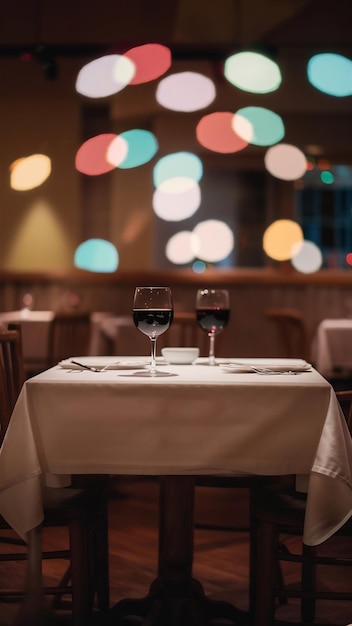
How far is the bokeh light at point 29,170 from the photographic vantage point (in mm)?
6965

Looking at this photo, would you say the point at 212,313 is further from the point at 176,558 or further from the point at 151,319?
the point at 176,558

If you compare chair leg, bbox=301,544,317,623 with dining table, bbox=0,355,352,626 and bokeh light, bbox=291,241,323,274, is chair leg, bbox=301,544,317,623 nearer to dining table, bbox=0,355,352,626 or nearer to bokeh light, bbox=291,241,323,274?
dining table, bbox=0,355,352,626

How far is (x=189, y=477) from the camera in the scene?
6.56 feet

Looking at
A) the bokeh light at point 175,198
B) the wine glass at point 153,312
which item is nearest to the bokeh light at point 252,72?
the bokeh light at point 175,198

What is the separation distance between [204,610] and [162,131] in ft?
17.6

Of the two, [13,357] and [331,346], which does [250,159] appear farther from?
[13,357]

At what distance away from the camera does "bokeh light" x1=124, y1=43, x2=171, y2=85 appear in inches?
255

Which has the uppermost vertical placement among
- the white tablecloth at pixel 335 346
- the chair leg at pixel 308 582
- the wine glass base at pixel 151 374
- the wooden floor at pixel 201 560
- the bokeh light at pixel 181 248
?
the bokeh light at pixel 181 248

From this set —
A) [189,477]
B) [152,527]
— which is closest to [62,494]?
[189,477]

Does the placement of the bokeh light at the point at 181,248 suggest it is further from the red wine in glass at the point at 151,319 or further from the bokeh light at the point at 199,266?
the red wine in glass at the point at 151,319

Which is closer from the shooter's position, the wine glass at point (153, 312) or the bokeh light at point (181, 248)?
the wine glass at point (153, 312)

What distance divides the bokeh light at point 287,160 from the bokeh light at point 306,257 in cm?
61

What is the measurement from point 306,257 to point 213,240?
0.88 meters

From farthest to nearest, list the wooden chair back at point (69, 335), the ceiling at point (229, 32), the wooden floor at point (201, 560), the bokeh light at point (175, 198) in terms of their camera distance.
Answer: the bokeh light at point (175, 198) < the ceiling at point (229, 32) < the wooden chair back at point (69, 335) < the wooden floor at point (201, 560)
